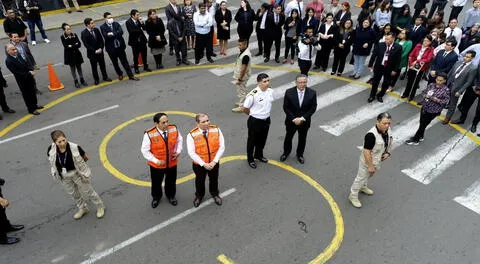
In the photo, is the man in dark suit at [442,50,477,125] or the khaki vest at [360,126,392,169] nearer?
the khaki vest at [360,126,392,169]

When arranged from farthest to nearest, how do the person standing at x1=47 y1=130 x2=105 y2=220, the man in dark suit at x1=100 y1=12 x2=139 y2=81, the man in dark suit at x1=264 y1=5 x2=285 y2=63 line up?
the man in dark suit at x1=264 y1=5 x2=285 y2=63 < the man in dark suit at x1=100 y1=12 x2=139 y2=81 < the person standing at x1=47 y1=130 x2=105 y2=220

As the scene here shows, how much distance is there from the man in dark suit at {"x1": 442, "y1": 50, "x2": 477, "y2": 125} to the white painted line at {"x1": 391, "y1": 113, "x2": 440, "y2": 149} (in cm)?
87

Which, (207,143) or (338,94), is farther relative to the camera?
(338,94)

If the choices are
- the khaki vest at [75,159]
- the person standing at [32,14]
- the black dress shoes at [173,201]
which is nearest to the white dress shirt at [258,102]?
the black dress shoes at [173,201]

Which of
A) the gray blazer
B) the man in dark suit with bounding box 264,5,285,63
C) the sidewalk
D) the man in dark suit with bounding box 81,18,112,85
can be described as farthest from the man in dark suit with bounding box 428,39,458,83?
the sidewalk

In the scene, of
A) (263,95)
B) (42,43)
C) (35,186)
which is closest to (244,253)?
(263,95)

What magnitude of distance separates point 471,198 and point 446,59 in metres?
3.99

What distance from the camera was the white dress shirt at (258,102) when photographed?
752 cm

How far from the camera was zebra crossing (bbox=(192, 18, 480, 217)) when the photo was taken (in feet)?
26.5

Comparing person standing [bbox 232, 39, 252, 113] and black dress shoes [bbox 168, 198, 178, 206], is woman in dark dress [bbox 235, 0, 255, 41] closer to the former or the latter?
person standing [bbox 232, 39, 252, 113]

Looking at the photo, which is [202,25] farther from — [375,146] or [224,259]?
[224,259]

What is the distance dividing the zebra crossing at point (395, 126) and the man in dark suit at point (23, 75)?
5.46m

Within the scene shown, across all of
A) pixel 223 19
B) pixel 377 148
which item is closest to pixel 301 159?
pixel 377 148

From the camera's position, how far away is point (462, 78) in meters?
9.41
